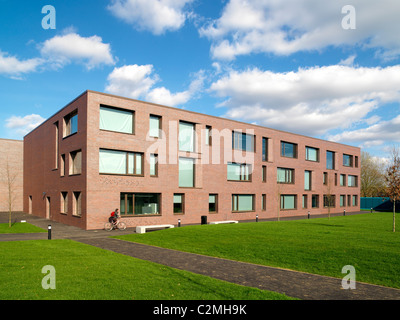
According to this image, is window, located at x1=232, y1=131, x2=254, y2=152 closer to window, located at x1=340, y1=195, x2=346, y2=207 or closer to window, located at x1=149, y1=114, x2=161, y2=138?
window, located at x1=149, y1=114, x2=161, y2=138

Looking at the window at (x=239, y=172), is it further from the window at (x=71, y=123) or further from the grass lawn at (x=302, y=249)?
the window at (x=71, y=123)

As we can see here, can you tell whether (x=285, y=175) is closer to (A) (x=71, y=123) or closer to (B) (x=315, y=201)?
(B) (x=315, y=201)

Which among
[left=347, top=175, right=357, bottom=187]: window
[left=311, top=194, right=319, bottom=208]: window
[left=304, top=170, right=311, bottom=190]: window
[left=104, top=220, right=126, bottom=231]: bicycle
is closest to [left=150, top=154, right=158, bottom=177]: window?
[left=104, top=220, right=126, bottom=231]: bicycle

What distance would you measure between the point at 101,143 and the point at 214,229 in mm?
10902

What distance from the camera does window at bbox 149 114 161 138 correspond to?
25870 mm

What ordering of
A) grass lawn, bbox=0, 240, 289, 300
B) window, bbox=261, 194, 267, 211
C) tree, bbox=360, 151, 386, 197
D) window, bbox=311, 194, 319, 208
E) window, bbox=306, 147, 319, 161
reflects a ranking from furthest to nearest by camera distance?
tree, bbox=360, 151, 386, 197 < window, bbox=311, 194, 319, 208 < window, bbox=306, 147, 319, 161 < window, bbox=261, 194, 267, 211 < grass lawn, bbox=0, 240, 289, 300

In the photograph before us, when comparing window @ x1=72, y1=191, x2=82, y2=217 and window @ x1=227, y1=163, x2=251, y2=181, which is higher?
window @ x1=227, y1=163, x2=251, y2=181

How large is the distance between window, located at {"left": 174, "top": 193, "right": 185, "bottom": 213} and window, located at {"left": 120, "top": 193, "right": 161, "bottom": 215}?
5.65 feet

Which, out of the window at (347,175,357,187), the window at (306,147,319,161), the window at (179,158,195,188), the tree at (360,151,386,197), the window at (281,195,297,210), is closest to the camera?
the window at (179,158,195,188)

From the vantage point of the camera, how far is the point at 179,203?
27359 millimetres

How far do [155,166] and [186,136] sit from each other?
4251 millimetres

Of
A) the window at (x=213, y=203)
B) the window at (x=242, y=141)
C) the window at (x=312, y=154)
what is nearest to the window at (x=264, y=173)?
the window at (x=242, y=141)

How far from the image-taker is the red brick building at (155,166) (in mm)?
23141

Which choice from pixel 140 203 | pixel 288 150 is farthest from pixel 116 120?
pixel 288 150
